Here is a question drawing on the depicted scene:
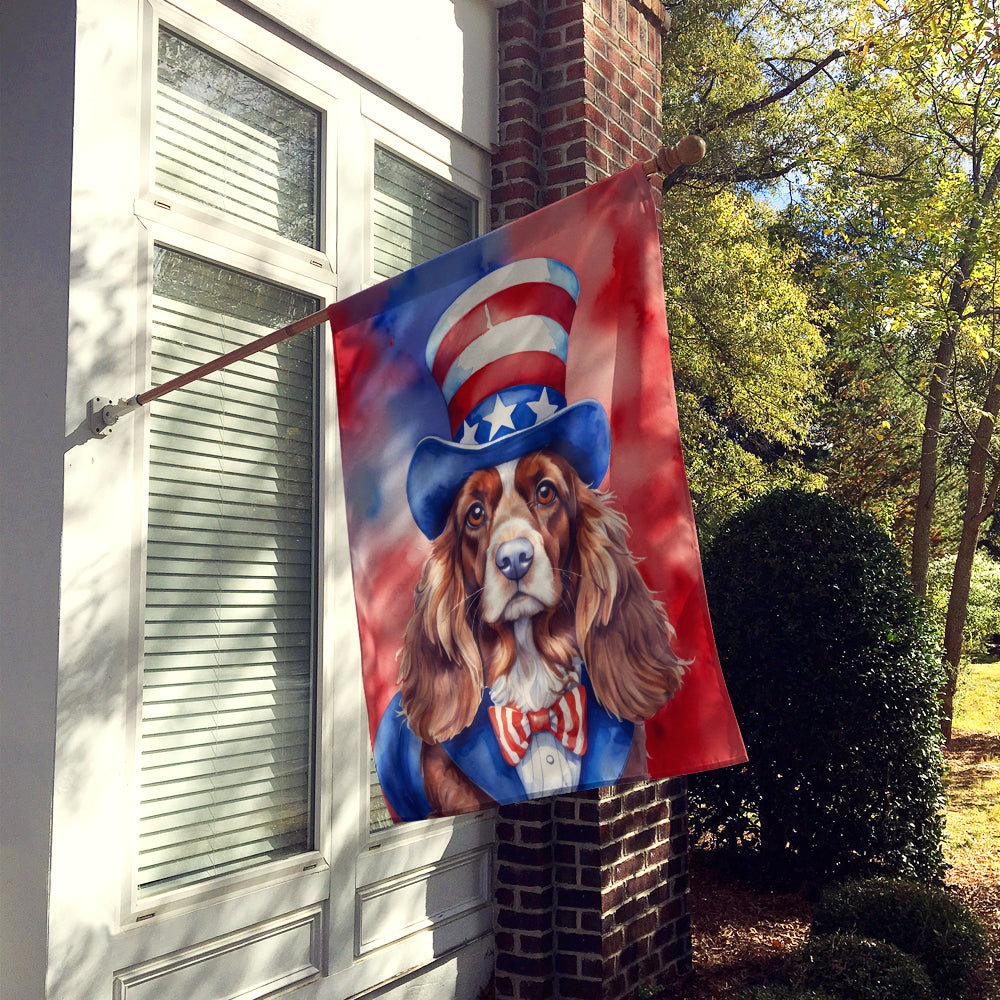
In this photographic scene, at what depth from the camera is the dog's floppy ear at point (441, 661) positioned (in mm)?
2508

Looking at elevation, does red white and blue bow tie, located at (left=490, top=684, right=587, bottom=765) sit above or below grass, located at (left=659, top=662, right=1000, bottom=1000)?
above

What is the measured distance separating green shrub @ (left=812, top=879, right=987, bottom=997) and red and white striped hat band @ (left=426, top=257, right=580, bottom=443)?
10.9 ft

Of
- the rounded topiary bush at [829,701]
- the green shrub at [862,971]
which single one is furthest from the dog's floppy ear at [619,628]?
the rounded topiary bush at [829,701]

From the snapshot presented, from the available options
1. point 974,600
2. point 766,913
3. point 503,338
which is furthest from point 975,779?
point 503,338

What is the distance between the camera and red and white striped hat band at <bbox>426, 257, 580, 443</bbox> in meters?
2.55

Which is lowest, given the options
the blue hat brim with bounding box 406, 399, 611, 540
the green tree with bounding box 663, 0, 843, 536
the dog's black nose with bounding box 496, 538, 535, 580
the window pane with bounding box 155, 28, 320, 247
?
the dog's black nose with bounding box 496, 538, 535, 580

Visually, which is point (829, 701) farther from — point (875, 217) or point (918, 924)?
point (875, 217)

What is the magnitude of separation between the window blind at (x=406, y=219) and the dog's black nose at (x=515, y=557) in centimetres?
171

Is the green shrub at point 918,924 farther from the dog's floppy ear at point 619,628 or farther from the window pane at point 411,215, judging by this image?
the window pane at point 411,215

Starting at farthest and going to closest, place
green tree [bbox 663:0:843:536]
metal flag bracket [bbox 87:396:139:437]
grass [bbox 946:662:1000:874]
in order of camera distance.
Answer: green tree [bbox 663:0:843:536]
grass [bbox 946:662:1000:874]
metal flag bracket [bbox 87:396:139:437]

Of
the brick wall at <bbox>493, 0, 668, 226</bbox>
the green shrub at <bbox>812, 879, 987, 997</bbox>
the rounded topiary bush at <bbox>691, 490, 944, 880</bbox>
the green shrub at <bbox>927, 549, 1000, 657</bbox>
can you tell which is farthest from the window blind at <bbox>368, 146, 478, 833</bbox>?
the green shrub at <bbox>927, 549, 1000, 657</bbox>

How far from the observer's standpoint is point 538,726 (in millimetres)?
2484

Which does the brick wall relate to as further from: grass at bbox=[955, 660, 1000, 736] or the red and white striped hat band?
grass at bbox=[955, 660, 1000, 736]

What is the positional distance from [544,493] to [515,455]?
0.40 feet
